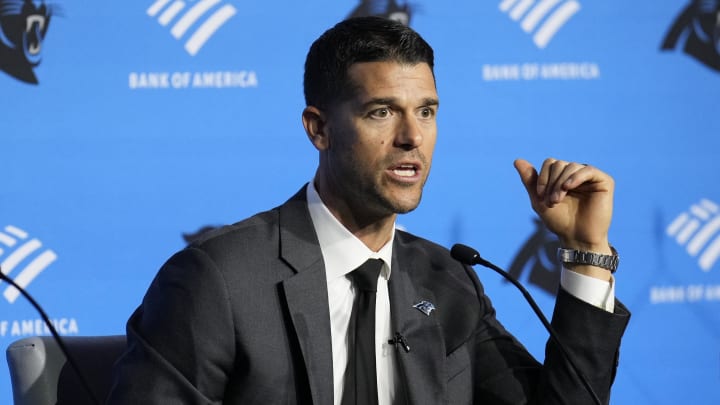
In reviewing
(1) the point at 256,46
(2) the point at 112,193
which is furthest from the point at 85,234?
(1) the point at 256,46

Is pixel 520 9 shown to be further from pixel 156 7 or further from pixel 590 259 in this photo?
pixel 590 259

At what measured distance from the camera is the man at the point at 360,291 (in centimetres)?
187

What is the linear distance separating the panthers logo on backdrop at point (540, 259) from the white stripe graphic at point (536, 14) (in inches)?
25.9

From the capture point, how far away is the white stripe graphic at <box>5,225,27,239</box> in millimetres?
2961

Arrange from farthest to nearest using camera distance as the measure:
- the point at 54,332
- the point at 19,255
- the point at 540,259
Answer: the point at 540,259
the point at 19,255
the point at 54,332

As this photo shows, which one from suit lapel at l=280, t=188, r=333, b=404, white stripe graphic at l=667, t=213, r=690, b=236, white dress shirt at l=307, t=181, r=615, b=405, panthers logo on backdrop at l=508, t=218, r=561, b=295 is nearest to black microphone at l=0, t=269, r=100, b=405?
suit lapel at l=280, t=188, r=333, b=404

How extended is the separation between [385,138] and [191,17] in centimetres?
130

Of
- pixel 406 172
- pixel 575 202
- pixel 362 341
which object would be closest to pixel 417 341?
pixel 362 341

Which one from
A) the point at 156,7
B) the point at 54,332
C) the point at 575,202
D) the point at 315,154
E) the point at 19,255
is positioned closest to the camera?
the point at 54,332

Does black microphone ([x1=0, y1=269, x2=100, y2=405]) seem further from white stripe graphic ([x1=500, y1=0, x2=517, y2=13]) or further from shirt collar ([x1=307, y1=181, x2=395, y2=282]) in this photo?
white stripe graphic ([x1=500, y1=0, x2=517, y2=13])

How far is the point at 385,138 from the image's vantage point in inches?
80.1

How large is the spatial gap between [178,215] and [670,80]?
177 cm

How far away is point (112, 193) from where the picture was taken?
3025mm

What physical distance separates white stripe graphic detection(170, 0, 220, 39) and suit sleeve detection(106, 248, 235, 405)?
1.37 m
